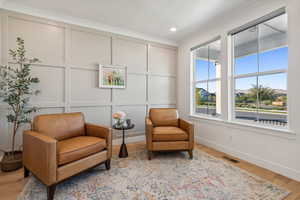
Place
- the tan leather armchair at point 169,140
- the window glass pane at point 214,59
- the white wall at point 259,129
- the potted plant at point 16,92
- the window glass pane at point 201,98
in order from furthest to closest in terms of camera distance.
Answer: the window glass pane at point 201,98
the window glass pane at point 214,59
the tan leather armchair at point 169,140
the potted plant at point 16,92
the white wall at point 259,129

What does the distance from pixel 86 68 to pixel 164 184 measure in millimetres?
2522

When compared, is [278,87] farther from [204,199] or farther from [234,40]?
[204,199]

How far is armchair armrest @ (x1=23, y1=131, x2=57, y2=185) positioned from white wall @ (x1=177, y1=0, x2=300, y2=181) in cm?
276

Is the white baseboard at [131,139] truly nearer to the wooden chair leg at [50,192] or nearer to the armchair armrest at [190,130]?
the armchair armrest at [190,130]

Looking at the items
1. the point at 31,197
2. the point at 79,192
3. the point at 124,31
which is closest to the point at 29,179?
the point at 31,197

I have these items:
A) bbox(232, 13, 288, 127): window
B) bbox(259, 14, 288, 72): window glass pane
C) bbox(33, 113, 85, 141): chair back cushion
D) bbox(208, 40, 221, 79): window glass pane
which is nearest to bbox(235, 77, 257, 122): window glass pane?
bbox(232, 13, 288, 127): window

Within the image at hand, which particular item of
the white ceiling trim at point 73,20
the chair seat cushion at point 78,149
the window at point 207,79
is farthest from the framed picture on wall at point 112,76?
the window at point 207,79

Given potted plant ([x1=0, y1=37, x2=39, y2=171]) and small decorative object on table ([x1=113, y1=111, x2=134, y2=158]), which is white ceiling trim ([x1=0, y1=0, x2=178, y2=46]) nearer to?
potted plant ([x1=0, y1=37, x2=39, y2=171])

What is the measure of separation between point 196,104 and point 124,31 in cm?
245

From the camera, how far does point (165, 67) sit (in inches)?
152

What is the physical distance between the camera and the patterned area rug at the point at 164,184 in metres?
1.56

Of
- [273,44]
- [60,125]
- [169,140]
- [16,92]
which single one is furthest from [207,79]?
[16,92]

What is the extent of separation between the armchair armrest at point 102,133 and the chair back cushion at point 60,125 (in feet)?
0.42

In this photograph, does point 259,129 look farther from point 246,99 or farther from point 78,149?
point 78,149
